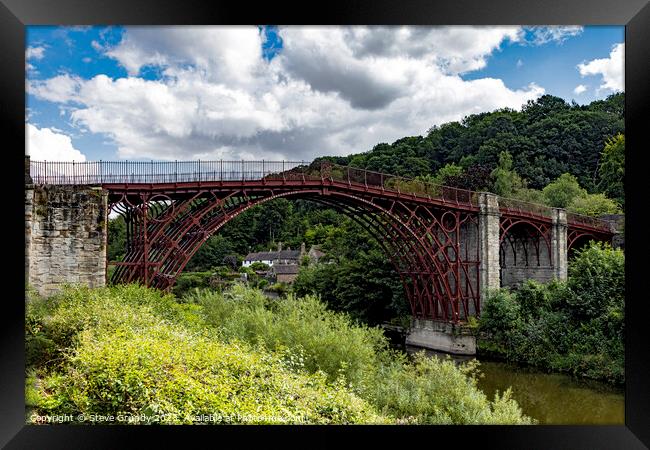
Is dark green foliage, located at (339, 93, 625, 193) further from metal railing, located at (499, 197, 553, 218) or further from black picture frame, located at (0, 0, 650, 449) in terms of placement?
black picture frame, located at (0, 0, 650, 449)

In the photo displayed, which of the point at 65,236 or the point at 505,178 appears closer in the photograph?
the point at 65,236

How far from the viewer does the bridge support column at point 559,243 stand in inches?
785

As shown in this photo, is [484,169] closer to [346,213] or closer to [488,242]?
[488,242]

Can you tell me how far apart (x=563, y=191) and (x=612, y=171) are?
3.39 meters

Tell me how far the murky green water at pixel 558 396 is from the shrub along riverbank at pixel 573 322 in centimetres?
56

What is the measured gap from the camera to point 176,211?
41.4 feet

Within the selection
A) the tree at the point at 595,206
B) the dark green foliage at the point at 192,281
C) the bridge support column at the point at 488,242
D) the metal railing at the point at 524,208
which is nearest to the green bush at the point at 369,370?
the bridge support column at the point at 488,242

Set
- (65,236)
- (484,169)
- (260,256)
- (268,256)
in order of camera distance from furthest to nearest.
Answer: (268,256), (260,256), (484,169), (65,236)

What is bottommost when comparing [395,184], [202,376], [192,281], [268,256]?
[192,281]

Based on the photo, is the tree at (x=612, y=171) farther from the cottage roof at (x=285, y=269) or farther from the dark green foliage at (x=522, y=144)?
the cottage roof at (x=285, y=269)

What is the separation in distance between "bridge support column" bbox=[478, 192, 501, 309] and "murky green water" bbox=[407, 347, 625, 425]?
14.6ft

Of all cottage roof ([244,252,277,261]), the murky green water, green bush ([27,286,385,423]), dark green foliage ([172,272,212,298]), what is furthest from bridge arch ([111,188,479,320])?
cottage roof ([244,252,277,261])

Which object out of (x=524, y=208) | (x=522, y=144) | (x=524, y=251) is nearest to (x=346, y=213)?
(x=524, y=208)

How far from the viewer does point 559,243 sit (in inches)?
794
